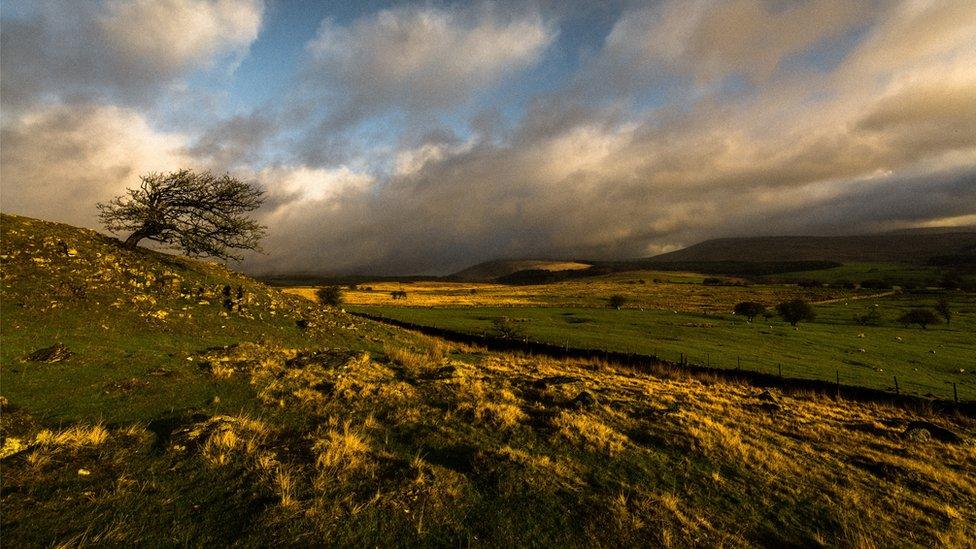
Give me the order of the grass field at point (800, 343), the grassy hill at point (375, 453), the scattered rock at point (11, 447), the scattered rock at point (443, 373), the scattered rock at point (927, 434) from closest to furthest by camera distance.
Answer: the grassy hill at point (375, 453) → the scattered rock at point (11, 447) → the scattered rock at point (927, 434) → the scattered rock at point (443, 373) → the grass field at point (800, 343)

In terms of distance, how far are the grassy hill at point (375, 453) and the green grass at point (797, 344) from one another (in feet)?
65.4

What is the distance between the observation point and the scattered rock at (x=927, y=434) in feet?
54.0

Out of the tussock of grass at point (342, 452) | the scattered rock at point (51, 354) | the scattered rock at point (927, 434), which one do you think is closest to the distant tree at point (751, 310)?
the scattered rock at point (927, 434)

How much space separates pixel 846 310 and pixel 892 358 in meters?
61.7

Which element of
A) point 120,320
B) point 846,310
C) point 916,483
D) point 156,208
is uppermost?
point 156,208

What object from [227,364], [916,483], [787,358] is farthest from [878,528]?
[787,358]

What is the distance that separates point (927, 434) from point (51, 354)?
3345 centimetres

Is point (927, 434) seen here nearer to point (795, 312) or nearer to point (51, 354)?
point (51, 354)

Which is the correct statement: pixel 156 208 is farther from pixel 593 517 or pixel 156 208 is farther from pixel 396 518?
pixel 593 517

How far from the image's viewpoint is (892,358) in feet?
143

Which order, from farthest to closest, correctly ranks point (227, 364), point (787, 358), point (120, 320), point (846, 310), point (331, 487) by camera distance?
point (846, 310)
point (787, 358)
point (120, 320)
point (227, 364)
point (331, 487)

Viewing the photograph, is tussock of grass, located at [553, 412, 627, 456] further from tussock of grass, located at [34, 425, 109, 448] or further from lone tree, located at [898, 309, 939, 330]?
lone tree, located at [898, 309, 939, 330]

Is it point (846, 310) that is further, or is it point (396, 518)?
point (846, 310)

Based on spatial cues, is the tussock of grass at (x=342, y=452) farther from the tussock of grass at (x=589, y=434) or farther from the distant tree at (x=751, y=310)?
the distant tree at (x=751, y=310)
